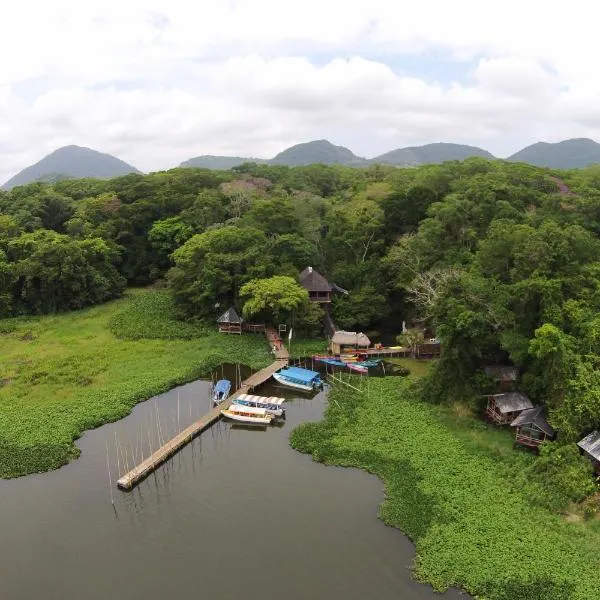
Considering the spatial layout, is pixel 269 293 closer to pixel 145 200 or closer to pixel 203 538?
pixel 203 538

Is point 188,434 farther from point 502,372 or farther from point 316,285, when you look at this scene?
point 316,285

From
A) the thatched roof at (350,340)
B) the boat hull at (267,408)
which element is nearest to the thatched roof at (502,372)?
the thatched roof at (350,340)

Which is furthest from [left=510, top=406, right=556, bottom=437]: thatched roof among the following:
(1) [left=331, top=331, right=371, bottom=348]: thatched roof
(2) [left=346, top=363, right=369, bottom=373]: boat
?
(1) [left=331, top=331, right=371, bottom=348]: thatched roof

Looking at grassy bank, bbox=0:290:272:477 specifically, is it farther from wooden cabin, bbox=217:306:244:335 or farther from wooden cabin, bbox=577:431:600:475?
wooden cabin, bbox=577:431:600:475

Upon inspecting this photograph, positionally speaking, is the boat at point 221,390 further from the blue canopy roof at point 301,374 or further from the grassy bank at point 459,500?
the grassy bank at point 459,500

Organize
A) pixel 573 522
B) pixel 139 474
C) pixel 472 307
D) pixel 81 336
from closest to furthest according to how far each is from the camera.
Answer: pixel 573 522 < pixel 139 474 < pixel 472 307 < pixel 81 336

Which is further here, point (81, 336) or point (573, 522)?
point (81, 336)

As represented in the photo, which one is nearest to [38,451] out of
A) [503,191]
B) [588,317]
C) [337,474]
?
[337,474]
